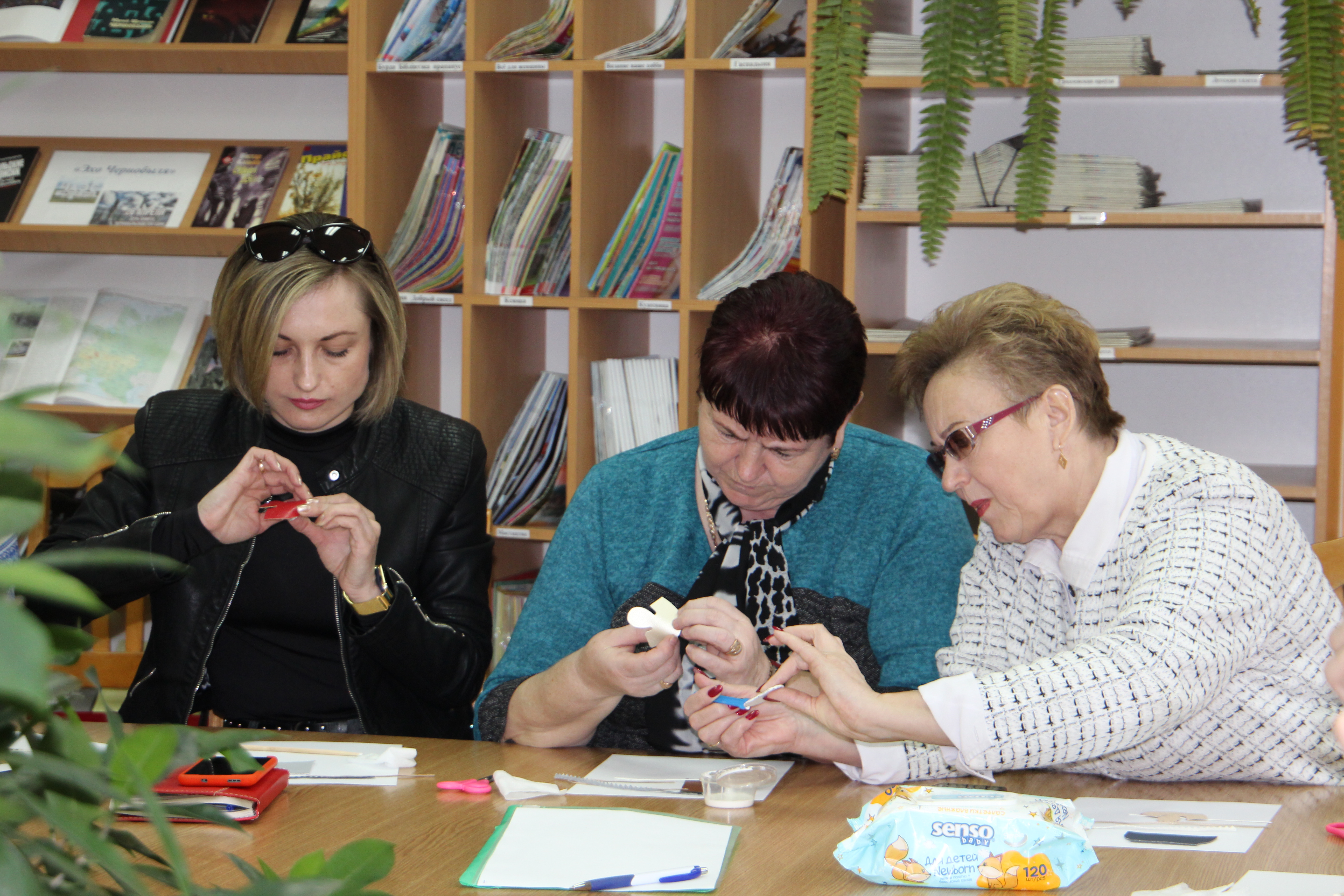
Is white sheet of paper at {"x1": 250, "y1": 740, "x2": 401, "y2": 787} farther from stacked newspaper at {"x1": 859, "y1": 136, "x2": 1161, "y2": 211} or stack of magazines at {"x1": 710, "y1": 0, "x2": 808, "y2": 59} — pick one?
stack of magazines at {"x1": 710, "y1": 0, "x2": 808, "y2": 59}

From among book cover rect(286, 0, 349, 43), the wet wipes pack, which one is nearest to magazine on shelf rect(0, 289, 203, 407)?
book cover rect(286, 0, 349, 43)

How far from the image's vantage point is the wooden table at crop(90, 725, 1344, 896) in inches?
45.0

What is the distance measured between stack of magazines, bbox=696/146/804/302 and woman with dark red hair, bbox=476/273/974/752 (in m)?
0.95

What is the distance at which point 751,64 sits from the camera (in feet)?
8.89

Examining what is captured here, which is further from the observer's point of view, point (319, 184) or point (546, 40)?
point (319, 184)

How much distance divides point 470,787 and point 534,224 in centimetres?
178

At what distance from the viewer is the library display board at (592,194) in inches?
104

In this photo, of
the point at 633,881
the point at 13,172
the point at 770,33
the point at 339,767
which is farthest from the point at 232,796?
the point at 13,172

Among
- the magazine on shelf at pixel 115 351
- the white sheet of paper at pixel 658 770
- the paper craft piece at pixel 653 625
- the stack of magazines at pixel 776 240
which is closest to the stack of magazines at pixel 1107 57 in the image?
the stack of magazines at pixel 776 240

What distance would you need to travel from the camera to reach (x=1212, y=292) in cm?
299

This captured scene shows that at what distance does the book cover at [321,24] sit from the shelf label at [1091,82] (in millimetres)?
1700

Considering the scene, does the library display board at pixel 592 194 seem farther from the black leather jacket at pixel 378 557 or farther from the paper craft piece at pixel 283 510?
the paper craft piece at pixel 283 510

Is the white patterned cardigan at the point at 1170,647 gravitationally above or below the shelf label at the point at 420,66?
below

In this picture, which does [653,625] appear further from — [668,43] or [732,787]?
[668,43]
